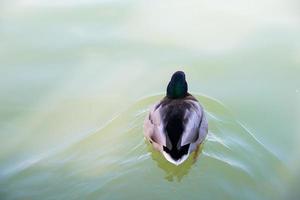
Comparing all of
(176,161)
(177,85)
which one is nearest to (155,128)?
(176,161)

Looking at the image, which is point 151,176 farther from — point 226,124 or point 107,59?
A: point 107,59

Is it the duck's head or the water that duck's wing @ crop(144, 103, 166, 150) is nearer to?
the water

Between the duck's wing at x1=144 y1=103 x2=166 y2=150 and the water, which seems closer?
the water

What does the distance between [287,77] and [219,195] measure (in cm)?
218

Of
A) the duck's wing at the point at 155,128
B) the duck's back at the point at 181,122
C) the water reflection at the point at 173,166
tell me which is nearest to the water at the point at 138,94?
the water reflection at the point at 173,166

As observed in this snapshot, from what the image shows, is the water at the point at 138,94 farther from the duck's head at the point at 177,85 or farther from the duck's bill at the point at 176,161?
the duck's head at the point at 177,85

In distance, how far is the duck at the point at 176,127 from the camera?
193 inches

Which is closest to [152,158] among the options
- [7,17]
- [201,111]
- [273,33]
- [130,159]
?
[130,159]

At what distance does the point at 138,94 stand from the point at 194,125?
1.04 m

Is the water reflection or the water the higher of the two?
the water

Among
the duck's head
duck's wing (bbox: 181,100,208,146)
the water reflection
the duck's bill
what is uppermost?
the duck's head

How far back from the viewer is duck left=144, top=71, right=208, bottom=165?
491 centimetres

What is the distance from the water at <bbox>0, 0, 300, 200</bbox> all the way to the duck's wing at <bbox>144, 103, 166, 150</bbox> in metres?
0.12

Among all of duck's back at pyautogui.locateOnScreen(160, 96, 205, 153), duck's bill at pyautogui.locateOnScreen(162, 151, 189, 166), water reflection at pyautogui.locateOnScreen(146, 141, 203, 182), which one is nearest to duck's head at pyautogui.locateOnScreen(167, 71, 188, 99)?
duck's back at pyautogui.locateOnScreen(160, 96, 205, 153)
